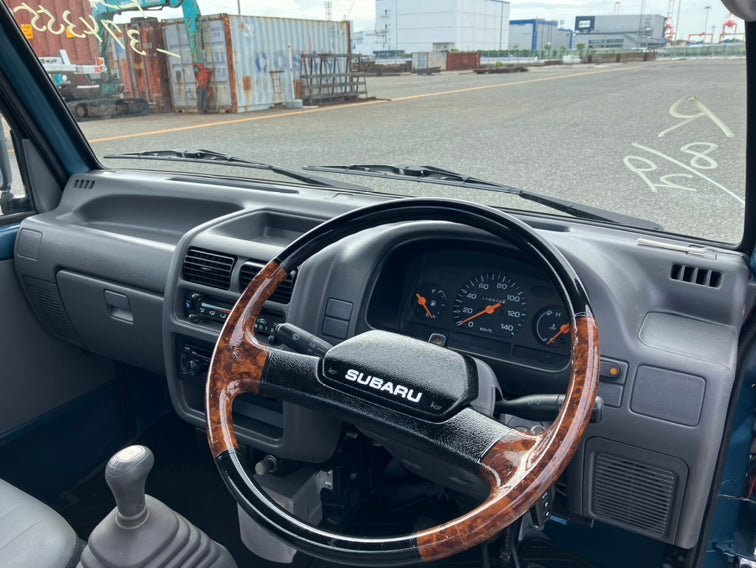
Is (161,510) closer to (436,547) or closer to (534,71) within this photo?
(436,547)

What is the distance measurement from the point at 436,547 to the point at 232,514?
1.79 m

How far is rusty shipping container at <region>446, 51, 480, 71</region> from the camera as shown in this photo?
2.86 meters

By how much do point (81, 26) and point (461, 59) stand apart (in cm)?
198

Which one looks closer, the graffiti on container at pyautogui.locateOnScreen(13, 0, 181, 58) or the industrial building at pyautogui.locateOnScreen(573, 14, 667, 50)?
the industrial building at pyautogui.locateOnScreen(573, 14, 667, 50)

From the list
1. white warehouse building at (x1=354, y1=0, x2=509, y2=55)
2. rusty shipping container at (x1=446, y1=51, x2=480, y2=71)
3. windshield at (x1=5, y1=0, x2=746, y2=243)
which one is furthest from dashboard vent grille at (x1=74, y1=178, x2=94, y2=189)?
rusty shipping container at (x1=446, y1=51, x2=480, y2=71)

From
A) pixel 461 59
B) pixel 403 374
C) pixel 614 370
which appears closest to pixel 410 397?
pixel 403 374

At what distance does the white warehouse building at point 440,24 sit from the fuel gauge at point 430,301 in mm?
971

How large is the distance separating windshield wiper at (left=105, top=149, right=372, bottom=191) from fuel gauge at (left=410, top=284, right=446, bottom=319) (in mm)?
572

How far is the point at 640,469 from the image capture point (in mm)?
1477

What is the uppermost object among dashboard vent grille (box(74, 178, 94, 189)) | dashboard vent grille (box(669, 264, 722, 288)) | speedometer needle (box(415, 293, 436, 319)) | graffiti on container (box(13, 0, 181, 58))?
graffiti on container (box(13, 0, 181, 58))

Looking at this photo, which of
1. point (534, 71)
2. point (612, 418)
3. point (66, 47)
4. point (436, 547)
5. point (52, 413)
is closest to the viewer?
point (436, 547)

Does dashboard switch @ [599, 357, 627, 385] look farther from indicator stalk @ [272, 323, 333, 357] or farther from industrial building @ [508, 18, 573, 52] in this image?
industrial building @ [508, 18, 573, 52]

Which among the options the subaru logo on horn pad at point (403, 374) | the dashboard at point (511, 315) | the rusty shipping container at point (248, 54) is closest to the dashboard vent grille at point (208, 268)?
the dashboard at point (511, 315)

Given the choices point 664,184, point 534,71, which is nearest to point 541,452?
point 664,184
